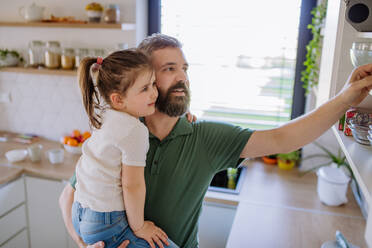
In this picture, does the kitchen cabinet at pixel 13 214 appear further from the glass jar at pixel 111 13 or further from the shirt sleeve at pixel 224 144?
the shirt sleeve at pixel 224 144

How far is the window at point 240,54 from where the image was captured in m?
2.47

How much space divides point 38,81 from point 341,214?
97.0 inches

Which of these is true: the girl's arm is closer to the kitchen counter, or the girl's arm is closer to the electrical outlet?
the kitchen counter

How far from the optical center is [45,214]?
99.7 inches

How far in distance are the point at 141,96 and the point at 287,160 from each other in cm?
166

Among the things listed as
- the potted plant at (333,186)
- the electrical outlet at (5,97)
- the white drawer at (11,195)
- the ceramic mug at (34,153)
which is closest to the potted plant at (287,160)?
the potted plant at (333,186)

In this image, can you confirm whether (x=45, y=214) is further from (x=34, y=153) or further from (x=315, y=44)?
(x=315, y=44)

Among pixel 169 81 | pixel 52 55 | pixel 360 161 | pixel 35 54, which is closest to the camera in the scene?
pixel 360 161

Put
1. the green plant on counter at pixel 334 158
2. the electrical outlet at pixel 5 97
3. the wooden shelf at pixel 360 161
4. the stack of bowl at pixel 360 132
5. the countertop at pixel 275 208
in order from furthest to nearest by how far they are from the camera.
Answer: the electrical outlet at pixel 5 97 → the green plant on counter at pixel 334 158 → the countertop at pixel 275 208 → the stack of bowl at pixel 360 132 → the wooden shelf at pixel 360 161

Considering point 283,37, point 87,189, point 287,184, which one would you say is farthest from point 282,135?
point 283,37

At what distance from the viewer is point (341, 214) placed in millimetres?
1943

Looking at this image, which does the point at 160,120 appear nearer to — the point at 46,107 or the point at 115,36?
the point at 115,36

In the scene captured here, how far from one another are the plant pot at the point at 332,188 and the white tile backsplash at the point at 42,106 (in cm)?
181

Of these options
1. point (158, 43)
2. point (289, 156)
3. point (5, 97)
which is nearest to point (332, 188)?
point (289, 156)
